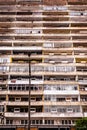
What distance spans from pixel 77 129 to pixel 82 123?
1.15m

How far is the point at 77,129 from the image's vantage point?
1960 inches

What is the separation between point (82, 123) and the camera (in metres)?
49.6
